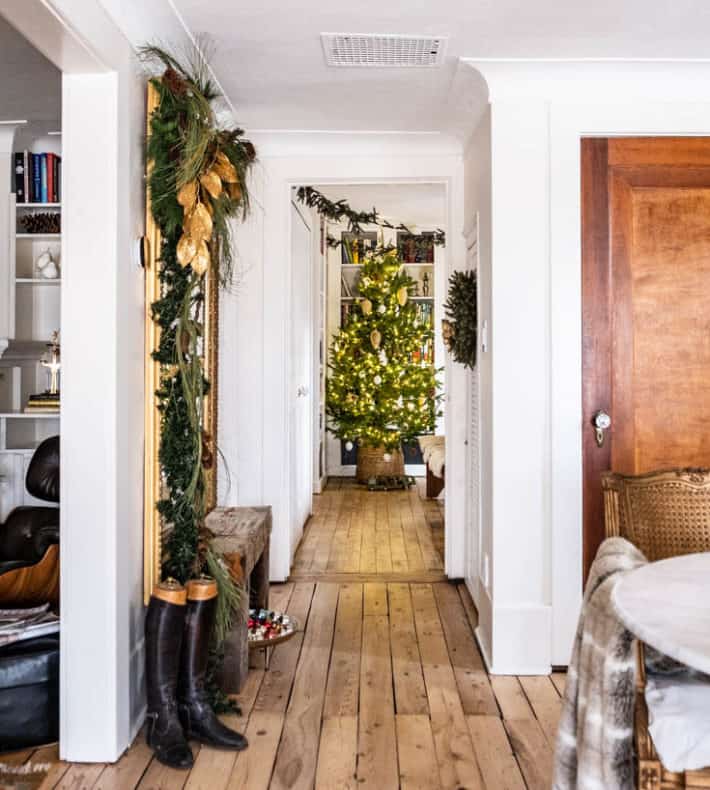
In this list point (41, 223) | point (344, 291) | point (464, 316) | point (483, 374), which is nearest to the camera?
point (483, 374)

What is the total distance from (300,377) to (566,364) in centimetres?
292

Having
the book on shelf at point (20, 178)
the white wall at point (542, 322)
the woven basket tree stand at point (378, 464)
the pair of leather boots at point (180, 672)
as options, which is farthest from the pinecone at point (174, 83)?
the woven basket tree stand at point (378, 464)

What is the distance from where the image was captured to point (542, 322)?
3.53m

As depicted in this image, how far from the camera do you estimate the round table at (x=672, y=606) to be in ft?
4.54

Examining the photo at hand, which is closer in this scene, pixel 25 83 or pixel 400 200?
pixel 25 83

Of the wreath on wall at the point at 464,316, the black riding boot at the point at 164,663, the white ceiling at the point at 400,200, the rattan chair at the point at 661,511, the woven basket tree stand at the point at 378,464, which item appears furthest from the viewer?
the woven basket tree stand at the point at 378,464

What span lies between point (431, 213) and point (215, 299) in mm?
4560

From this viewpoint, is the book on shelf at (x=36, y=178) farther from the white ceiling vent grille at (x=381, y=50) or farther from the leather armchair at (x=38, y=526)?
the white ceiling vent grille at (x=381, y=50)

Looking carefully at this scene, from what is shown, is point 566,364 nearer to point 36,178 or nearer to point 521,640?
point 521,640

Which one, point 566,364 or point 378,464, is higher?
point 566,364

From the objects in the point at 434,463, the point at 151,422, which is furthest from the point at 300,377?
the point at 151,422

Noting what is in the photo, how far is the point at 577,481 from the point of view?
353cm

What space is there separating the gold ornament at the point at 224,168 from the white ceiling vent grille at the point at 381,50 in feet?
2.37

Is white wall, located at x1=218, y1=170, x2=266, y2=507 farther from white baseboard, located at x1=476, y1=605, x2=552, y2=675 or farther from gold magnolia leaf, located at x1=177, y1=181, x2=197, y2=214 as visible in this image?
gold magnolia leaf, located at x1=177, y1=181, x2=197, y2=214
